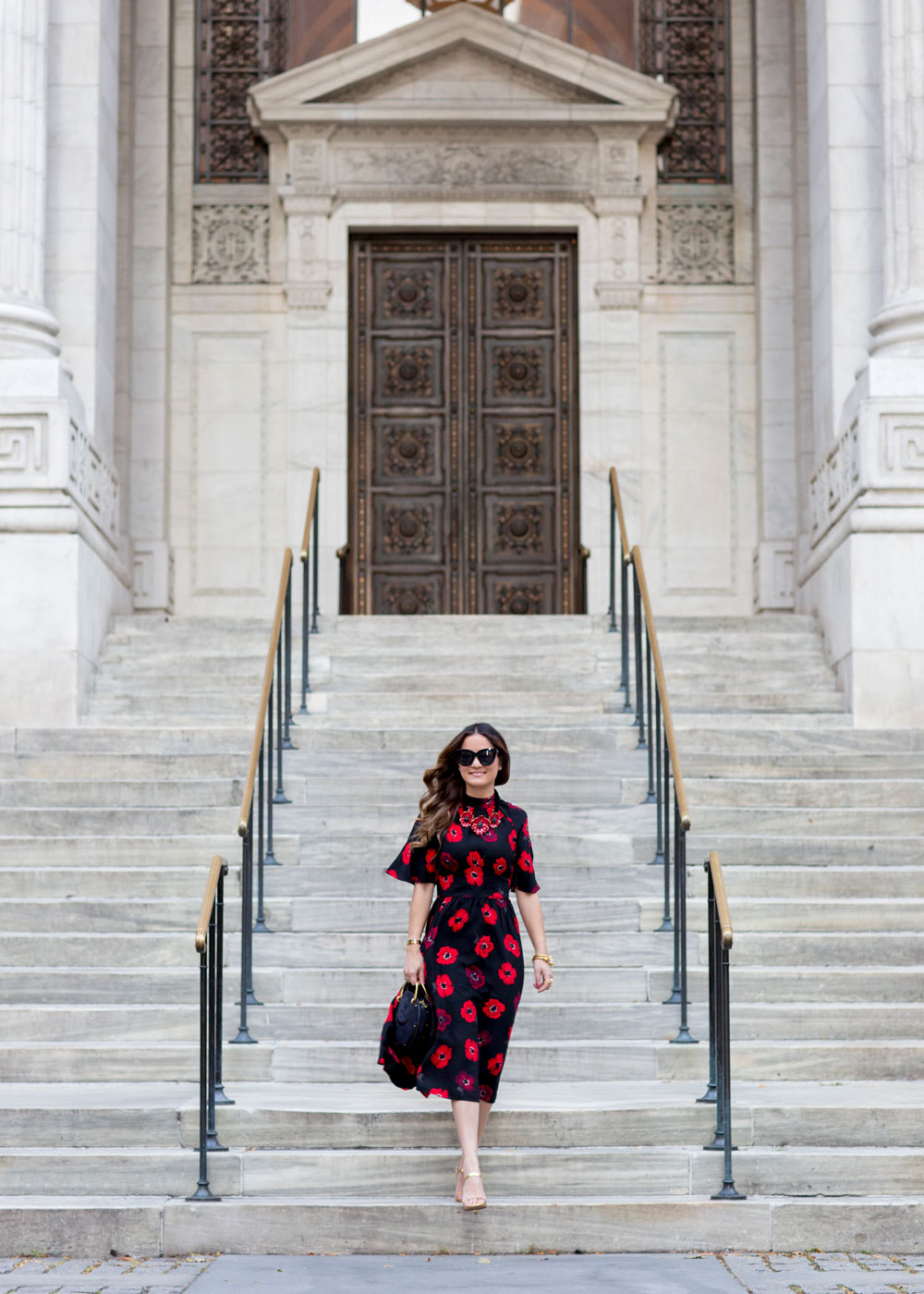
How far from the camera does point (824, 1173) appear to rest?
6340 millimetres

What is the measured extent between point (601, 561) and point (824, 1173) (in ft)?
31.6

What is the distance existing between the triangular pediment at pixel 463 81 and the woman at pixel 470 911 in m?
10.6

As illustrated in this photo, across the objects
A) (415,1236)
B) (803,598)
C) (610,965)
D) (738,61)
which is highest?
(738,61)

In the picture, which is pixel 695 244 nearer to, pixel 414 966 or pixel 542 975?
pixel 542 975

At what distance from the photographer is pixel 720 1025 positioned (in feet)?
21.3

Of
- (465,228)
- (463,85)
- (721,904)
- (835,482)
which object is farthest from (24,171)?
(721,904)

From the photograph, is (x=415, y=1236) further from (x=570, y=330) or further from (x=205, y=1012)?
(x=570, y=330)

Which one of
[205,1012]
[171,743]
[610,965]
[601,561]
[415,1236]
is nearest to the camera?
[415,1236]

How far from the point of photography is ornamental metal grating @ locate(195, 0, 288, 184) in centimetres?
1641

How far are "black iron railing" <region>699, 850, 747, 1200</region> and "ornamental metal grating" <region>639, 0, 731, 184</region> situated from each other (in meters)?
10.8

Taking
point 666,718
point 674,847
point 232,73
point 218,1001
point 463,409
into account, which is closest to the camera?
point 218,1001

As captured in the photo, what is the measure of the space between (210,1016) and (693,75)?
12.0m

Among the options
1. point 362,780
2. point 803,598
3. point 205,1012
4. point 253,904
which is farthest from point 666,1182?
point 803,598

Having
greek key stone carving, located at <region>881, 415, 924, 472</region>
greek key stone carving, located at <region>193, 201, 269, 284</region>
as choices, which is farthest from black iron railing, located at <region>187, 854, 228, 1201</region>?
greek key stone carving, located at <region>193, 201, 269, 284</region>
